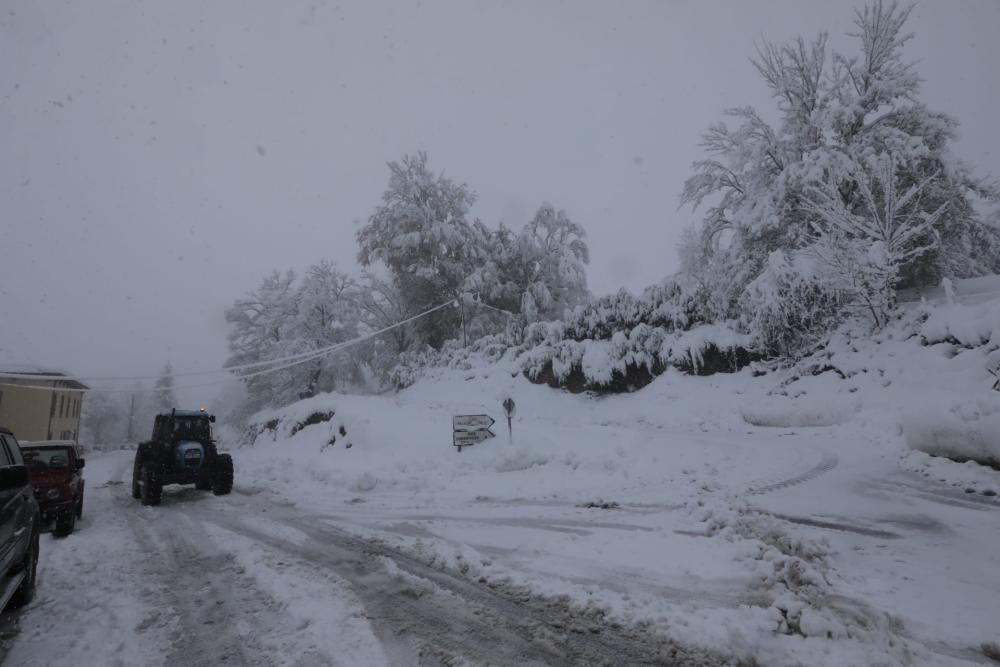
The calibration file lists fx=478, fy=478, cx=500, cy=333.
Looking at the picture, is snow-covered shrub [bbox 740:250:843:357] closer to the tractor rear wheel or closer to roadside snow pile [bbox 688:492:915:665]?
roadside snow pile [bbox 688:492:915:665]

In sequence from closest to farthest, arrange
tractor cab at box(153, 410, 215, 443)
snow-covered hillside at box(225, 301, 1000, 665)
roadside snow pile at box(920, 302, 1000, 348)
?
snow-covered hillside at box(225, 301, 1000, 665)
tractor cab at box(153, 410, 215, 443)
roadside snow pile at box(920, 302, 1000, 348)

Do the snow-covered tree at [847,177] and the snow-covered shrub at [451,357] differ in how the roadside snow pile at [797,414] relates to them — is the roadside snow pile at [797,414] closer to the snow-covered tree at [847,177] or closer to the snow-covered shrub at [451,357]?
the snow-covered tree at [847,177]

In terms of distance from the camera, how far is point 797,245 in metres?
17.3

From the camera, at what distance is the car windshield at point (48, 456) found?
7.29 meters

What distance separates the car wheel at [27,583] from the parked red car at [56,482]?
289cm

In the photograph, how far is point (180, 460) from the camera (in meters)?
10.3

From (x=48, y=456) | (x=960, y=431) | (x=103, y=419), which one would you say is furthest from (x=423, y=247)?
(x=103, y=419)

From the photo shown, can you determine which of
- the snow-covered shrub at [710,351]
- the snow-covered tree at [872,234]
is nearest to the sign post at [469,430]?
the snow-covered shrub at [710,351]

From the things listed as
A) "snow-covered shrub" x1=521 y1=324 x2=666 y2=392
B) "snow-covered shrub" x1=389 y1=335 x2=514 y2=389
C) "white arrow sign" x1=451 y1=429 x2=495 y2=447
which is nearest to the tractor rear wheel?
"white arrow sign" x1=451 y1=429 x2=495 y2=447

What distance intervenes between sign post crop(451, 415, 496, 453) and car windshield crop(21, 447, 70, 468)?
743 cm

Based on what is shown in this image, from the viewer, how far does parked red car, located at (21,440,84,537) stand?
6.82 metres

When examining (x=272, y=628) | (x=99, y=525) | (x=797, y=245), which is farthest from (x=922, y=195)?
(x=99, y=525)

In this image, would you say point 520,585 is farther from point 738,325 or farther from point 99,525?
point 738,325

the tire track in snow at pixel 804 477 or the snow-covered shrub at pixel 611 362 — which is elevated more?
the snow-covered shrub at pixel 611 362
